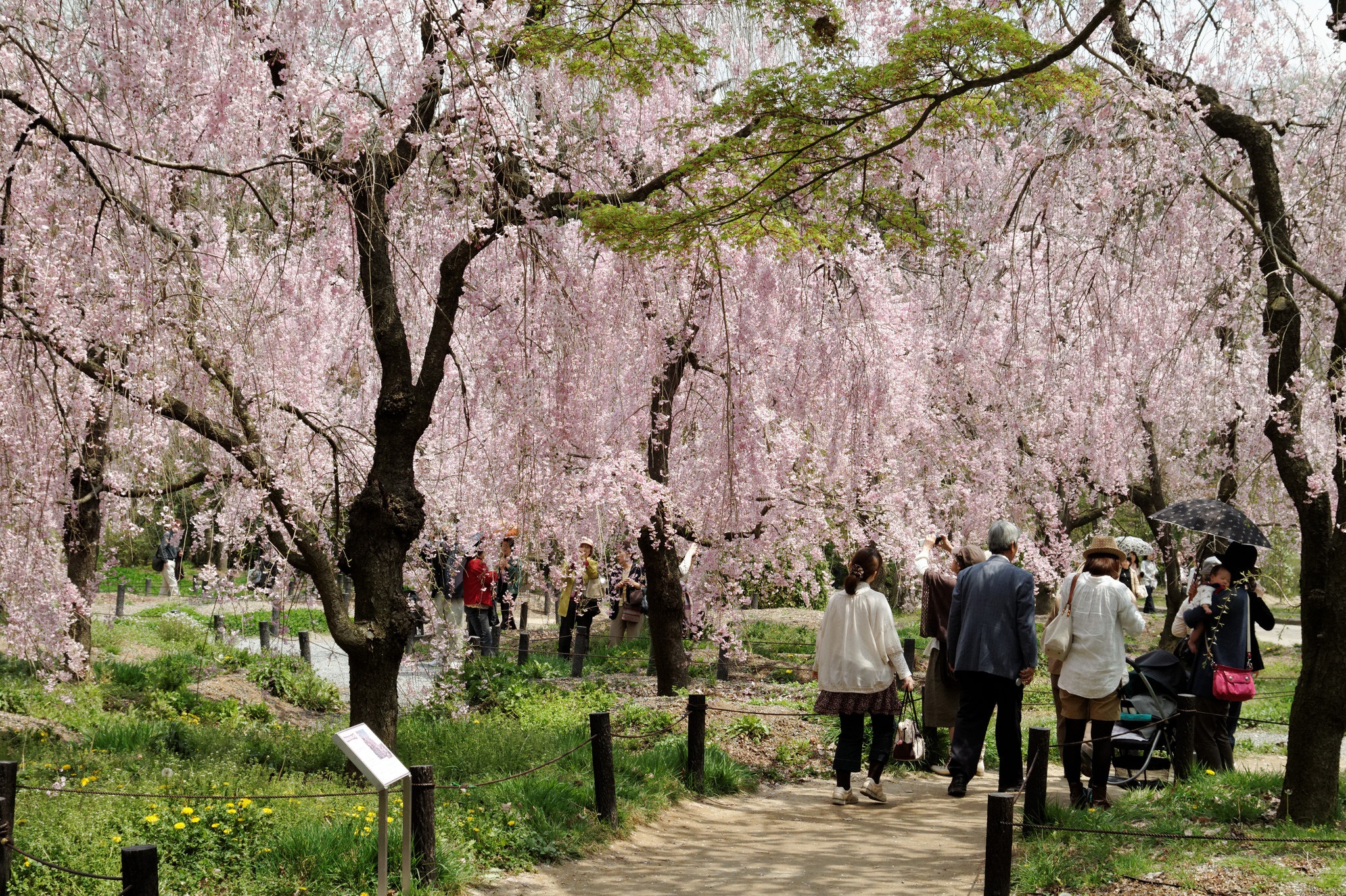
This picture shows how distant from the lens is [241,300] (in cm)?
665

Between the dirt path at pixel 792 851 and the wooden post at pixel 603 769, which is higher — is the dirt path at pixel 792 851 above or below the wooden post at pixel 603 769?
below

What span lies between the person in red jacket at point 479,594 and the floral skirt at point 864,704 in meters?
7.75

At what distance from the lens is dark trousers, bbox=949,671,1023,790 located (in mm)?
6945

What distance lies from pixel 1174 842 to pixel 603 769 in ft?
9.93

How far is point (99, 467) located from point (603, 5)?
7.18 m

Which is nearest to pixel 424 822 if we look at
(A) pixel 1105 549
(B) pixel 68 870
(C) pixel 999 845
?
(B) pixel 68 870

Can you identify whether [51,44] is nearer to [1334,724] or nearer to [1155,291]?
[1334,724]

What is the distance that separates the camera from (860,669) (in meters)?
7.43

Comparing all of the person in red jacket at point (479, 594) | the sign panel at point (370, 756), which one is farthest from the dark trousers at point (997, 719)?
the person in red jacket at point (479, 594)

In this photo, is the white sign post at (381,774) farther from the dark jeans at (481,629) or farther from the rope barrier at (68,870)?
the dark jeans at (481,629)

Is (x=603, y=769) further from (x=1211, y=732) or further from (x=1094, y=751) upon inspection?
(x=1211, y=732)

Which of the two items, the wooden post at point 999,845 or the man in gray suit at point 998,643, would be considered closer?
the wooden post at point 999,845

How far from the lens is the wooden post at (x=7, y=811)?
4379 mm

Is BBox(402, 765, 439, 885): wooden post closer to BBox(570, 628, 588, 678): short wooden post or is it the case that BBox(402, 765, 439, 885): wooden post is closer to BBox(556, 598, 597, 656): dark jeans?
BBox(570, 628, 588, 678): short wooden post
